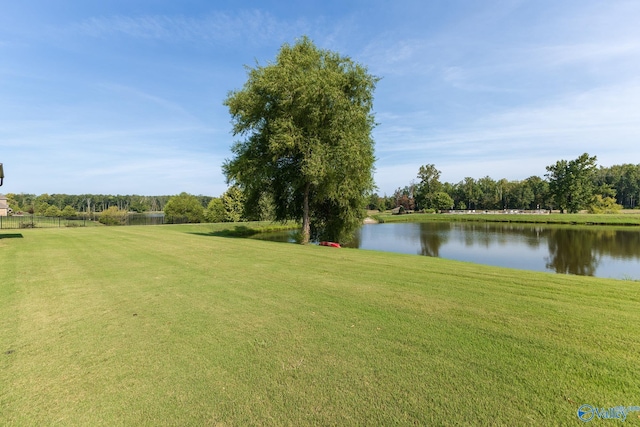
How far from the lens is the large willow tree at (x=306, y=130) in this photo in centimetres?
1609

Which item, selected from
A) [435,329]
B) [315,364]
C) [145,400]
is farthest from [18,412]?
[435,329]

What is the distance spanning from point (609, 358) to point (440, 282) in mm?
3355

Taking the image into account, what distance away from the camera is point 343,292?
5879 mm

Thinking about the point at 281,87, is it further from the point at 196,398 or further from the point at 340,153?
the point at 196,398

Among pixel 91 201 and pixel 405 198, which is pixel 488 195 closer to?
pixel 405 198

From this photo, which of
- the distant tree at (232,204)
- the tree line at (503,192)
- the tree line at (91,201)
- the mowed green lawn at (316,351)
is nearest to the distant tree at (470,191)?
the tree line at (503,192)

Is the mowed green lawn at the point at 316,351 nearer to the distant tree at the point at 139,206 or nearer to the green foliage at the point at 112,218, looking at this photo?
the green foliage at the point at 112,218

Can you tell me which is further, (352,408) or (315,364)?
(315,364)

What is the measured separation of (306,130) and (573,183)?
64.9 m

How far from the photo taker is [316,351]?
3.55m

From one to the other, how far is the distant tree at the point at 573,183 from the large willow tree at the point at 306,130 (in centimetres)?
6086

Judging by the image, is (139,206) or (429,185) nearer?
(429,185)

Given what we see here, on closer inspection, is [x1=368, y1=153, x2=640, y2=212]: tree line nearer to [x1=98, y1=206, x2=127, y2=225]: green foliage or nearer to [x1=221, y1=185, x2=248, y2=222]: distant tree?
[x1=221, y1=185, x2=248, y2=222]: distant tree

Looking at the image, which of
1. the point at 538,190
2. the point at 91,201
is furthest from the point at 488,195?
the point at 91,201
